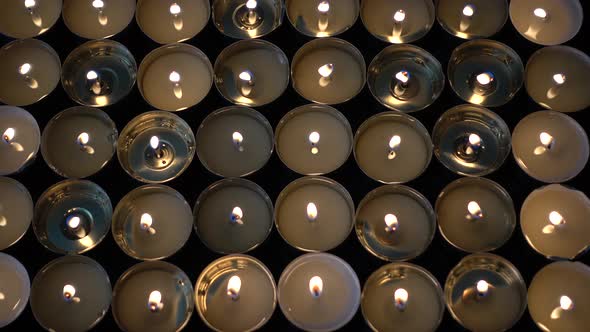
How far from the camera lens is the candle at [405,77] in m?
0.96

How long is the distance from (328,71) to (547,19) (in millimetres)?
447

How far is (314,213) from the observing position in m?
0.87

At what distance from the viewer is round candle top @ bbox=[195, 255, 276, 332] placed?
84cm

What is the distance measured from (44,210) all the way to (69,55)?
0.94 feet

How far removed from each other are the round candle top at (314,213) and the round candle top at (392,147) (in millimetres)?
72

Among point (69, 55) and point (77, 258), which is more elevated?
point (69, 55)

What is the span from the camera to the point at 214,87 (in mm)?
976

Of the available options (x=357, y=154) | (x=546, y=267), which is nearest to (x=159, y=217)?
(x=357, y=154)

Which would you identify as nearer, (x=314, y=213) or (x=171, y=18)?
(x=314, y=213)

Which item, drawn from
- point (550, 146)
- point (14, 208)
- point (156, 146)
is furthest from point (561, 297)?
point (14, 208)

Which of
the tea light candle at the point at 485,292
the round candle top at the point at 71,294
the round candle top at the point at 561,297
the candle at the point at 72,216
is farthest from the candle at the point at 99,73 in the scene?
the round candle top at the point at 561,297

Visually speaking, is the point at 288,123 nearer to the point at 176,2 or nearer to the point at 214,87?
the point at 214,87

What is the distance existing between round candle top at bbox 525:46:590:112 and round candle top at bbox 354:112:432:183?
236mm

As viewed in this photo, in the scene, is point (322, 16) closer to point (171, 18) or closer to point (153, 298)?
point (171, 18)
